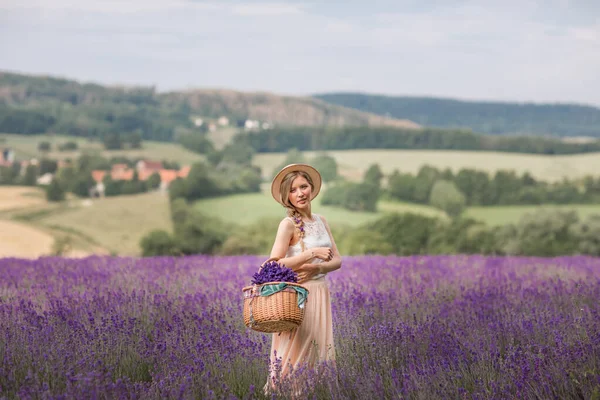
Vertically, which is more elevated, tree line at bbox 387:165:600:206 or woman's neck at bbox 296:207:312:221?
woman's neck at bbox 296:207:312:221

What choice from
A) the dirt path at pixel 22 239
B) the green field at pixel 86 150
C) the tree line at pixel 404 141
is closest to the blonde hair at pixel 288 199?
the dirt path at pixel 22 239

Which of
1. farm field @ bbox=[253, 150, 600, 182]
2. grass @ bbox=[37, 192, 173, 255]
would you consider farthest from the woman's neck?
farm field @ bbox=[253, 150, 600, 182]

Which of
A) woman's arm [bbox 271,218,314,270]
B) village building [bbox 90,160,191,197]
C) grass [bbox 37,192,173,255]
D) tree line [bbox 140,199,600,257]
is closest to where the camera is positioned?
woman's arm [bbox 271,218,314,270]

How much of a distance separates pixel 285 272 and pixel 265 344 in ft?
4.83

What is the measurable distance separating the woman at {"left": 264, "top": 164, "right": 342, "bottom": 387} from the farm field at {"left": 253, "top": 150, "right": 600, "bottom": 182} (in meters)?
21.3

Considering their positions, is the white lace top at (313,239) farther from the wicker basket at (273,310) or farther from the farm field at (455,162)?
the farm field at (455,162)

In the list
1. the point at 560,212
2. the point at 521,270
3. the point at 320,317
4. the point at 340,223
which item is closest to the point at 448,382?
the point at 320,317

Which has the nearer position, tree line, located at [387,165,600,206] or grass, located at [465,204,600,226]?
grass, located at [465,204,600,226]

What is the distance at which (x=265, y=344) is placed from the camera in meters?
5.39

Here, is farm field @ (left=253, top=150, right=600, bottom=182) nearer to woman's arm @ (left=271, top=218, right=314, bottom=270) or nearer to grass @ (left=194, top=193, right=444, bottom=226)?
grass @ (left=194, top=193, right=444, bottom=226)

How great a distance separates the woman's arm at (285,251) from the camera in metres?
4.30

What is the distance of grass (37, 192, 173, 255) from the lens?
76.9ft

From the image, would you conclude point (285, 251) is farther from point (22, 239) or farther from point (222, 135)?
point (222, 135)

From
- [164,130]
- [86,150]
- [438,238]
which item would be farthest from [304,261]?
[164,130]
